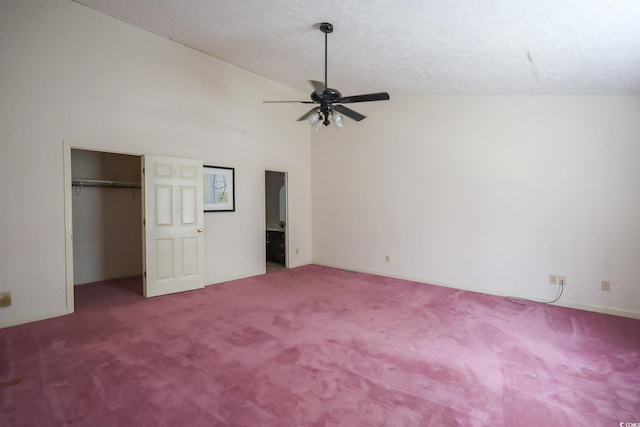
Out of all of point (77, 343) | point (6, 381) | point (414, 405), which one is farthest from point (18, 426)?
point (414, 405)

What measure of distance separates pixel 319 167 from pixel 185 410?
508 centimetres

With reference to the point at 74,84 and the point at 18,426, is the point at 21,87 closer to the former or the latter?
the point at 74,84

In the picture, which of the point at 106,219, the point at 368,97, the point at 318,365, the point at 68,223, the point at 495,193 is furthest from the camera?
the point at 106,219

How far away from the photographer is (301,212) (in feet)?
21.4

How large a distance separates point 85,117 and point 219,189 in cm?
193

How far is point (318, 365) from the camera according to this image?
260 cm

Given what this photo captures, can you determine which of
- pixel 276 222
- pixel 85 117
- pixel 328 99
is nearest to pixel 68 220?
pixel 85 117

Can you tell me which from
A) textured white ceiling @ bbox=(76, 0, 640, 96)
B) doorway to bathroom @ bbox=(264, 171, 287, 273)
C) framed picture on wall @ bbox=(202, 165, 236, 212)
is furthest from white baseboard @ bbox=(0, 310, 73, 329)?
textured white ceiling @ bbox=(76, 0, 640, 96)

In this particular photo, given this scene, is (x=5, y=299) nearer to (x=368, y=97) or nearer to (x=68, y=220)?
(x=68, y=220)

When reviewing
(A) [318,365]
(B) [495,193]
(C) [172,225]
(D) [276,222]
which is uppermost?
(B) [495,193]

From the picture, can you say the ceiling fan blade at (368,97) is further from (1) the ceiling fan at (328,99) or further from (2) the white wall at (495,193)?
(2) the white wall at (495,193)

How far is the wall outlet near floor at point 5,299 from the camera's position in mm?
3252

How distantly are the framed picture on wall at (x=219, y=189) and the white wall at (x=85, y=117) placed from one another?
11 centimetres

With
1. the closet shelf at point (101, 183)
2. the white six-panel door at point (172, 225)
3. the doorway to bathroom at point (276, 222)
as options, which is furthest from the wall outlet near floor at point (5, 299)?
the doorway to bathroom at point (276, 222)
